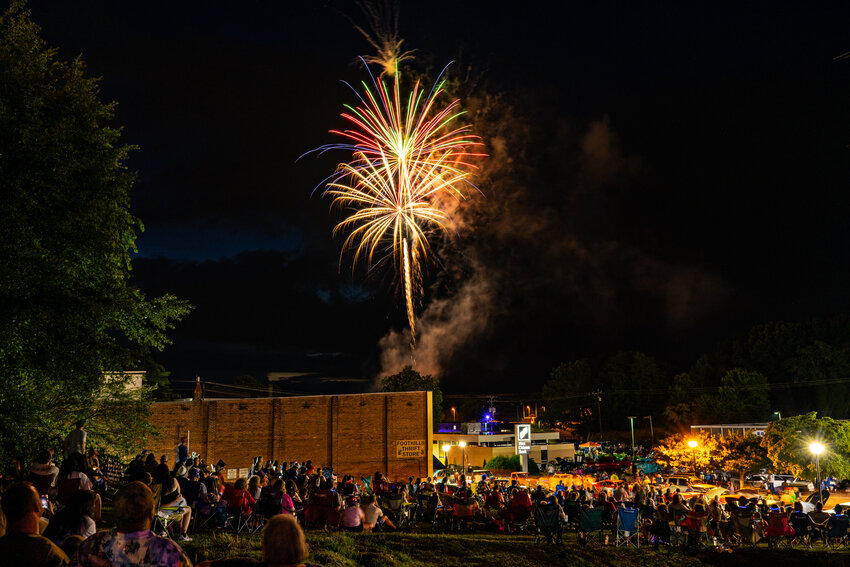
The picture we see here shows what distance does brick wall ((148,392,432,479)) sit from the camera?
4125 centimetres

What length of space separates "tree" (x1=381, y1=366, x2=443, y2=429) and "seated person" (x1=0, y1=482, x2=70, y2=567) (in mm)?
87200

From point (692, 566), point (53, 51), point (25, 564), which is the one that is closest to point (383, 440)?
point (692, 566)

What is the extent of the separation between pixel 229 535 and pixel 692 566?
410 inches

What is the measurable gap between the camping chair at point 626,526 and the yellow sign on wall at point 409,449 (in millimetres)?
28411

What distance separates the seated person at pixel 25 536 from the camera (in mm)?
4051

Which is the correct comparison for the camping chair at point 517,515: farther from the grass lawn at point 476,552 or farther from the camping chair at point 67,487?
the camping chair at point 67,487

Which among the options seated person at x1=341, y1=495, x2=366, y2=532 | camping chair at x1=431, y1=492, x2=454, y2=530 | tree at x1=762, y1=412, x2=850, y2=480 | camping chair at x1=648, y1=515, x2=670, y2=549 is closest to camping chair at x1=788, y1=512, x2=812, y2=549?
camping chair at x1=648, y1=515, x2=670, y2=549

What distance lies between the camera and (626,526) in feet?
49.0

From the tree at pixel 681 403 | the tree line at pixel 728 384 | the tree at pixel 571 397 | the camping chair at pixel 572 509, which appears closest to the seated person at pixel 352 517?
the camping chair at pixel 572 509

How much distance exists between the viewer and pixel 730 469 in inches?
1585

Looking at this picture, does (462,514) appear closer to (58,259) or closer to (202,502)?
(202,502)

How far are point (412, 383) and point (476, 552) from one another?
260 feet

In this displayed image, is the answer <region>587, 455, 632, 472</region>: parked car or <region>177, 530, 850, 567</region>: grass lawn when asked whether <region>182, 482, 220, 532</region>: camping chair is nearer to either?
<region>177, 530, 850, 567</region>: grass lawn

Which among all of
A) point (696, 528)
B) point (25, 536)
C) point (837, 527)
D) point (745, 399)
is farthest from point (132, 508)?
point (745, 399)
